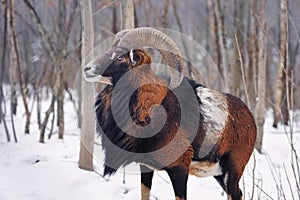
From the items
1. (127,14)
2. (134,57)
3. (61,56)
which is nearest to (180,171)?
(134,57)

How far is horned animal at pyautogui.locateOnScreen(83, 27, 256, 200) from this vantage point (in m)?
3.51

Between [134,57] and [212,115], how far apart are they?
87cm

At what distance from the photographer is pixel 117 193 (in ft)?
15.3

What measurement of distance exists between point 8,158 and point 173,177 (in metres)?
3.22

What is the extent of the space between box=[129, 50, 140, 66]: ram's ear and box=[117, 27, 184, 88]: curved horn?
0.32 feet

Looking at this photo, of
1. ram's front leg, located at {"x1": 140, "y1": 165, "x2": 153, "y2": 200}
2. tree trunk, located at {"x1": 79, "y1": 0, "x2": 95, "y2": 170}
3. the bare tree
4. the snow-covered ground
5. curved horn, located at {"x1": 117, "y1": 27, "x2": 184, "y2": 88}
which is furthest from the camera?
the bare tree

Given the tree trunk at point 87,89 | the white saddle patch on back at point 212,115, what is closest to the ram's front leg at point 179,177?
the white saddle patch on back at point 212,115

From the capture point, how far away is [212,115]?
376 cm

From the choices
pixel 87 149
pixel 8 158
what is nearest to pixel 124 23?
pixel 87 149

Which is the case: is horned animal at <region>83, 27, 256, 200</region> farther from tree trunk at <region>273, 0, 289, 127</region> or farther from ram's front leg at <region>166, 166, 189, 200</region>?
tree trunk at <region>273, 0, 289, 127</region>

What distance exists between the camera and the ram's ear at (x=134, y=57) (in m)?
3.55

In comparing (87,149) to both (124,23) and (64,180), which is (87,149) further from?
(124,23)

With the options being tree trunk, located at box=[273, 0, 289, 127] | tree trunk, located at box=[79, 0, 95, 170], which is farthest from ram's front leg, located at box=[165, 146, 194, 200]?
tree trunk, located at box=[79, 0, 95, 170]

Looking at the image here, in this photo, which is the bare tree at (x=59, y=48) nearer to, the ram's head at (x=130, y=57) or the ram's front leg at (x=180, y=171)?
the ram's head at (x=130, y=57)
